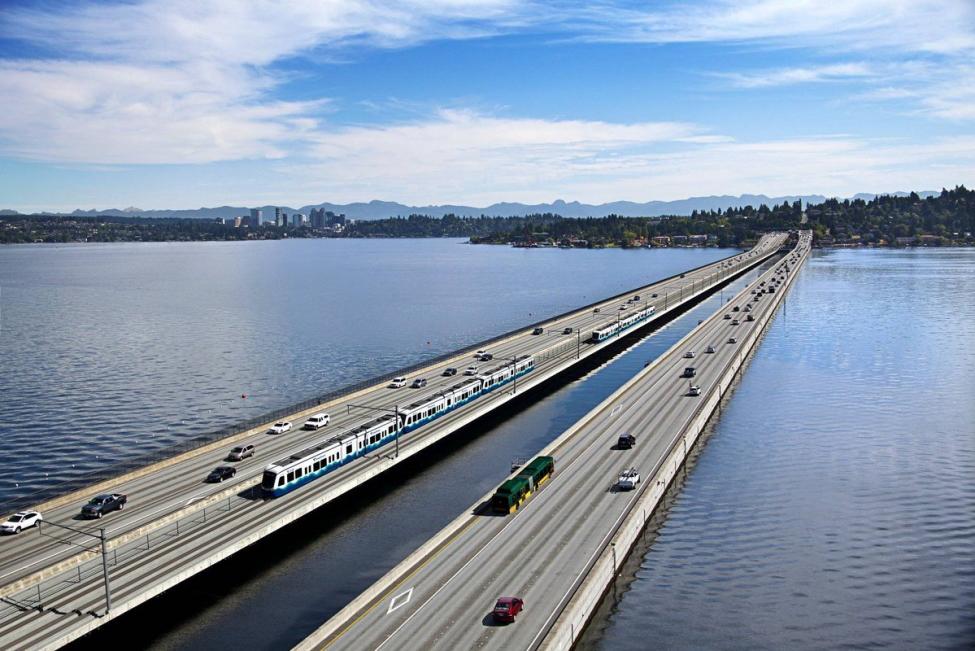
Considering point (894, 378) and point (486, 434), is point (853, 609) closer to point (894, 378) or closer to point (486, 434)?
point (486, 434)

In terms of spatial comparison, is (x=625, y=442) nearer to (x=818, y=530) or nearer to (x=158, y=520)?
(x=818, y=530)

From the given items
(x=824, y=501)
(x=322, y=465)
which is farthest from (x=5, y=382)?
(x=824, y=501)

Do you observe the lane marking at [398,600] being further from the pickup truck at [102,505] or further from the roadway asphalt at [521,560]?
the pickup truck at [102,505]

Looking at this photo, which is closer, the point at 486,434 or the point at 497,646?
the point at 497,646

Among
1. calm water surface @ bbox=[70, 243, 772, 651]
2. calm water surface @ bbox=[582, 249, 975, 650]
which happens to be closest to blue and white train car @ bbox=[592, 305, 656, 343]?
calm water surface @ bbox=[582, 249, 975, 650]

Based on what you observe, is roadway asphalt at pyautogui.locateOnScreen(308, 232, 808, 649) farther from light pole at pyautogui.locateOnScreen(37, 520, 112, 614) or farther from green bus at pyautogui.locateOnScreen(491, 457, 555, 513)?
light pole at pyautogui.locateOnScreen(37, 520, 112, 614)

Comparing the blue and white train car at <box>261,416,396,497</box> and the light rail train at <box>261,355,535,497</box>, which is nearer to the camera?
the blue and white train car at <box>261,416,396,497</box>

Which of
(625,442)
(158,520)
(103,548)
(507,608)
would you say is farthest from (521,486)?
(103,548)
